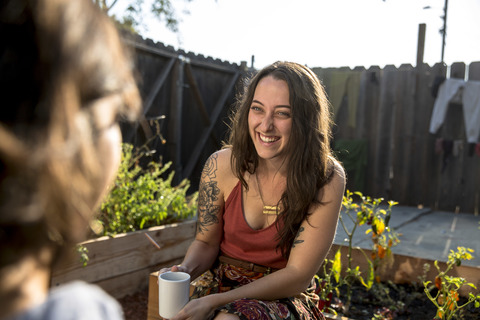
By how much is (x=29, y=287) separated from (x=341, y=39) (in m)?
7.42

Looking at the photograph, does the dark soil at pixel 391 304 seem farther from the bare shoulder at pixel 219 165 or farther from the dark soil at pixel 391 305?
the bare shoulder at pixel 219 165

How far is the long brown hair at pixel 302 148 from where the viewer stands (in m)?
1.92

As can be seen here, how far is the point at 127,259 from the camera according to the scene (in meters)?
3.07

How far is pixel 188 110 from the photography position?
6.64m

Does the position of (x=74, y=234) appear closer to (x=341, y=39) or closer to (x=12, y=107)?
(x=12, y=107)

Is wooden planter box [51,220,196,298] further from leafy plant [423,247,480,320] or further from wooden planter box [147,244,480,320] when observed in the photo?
leafy plant [423,247,480,320]

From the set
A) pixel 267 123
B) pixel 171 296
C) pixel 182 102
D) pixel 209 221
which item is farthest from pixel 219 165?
pixel 182 102

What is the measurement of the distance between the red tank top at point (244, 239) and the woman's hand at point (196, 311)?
16.2 inches

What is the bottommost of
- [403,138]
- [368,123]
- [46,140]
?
[403,138]

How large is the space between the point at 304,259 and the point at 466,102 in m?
5.37

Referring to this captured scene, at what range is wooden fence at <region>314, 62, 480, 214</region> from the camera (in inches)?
251

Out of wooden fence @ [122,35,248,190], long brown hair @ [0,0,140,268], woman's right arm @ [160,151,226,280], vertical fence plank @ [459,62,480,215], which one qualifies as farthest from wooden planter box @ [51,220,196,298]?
vertical fence plank @ [459,62,480,215]

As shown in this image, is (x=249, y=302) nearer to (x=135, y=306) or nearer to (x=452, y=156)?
(x=135, y=306)

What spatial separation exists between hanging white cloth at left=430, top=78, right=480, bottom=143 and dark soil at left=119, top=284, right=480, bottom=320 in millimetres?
4198
